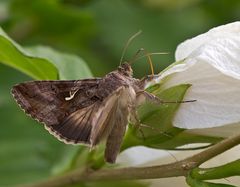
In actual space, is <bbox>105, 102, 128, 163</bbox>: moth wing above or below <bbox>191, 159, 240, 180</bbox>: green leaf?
above

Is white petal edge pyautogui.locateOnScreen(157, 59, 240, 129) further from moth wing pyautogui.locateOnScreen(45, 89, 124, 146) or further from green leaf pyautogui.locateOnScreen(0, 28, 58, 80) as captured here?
green leaf pyautogui.locateOnScreen(0, 28, 58, 80)

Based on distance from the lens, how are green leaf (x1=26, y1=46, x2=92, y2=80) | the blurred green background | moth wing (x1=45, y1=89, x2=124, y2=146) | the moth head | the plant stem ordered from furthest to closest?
1. the blurred green background
2. green leaf (x1=26, y1=46, x2=92, y2=80)
3. the moth head
4. moth wing (x1=45, y1=89, x2=124, y2=146)
5. the plant stem

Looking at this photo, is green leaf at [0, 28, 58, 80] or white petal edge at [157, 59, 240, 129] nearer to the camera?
white petal edge at [157, 59, 240, 129]

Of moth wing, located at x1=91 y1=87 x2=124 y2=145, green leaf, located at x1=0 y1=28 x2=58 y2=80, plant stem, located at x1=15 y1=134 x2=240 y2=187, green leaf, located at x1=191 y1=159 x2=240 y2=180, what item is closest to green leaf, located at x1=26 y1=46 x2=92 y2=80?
green leaf, located at x1=0 y1=28 x2=58 y2=80

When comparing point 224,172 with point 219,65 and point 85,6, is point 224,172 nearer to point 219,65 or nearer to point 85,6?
point 219,65

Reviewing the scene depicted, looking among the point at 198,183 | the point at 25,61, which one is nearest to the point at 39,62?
the point at 25,61

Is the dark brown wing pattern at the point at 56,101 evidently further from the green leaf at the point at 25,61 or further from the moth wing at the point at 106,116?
the green leaf at the point at 25,61

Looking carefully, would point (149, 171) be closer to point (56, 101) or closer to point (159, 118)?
point (159, 118)
